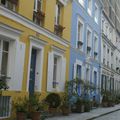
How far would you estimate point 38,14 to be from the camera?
1816 centimetres

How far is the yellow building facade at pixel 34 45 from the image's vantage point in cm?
1524

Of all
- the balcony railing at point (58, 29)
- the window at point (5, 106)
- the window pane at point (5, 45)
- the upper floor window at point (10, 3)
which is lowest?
the window at point (5, 106)

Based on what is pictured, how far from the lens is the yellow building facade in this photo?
15242mm

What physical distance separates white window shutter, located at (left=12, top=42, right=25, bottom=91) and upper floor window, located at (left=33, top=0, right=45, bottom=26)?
7.29 ft

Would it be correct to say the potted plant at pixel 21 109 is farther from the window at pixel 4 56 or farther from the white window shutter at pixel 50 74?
the white window shutter at pixel 50 74

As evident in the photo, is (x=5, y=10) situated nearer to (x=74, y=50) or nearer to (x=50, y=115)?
(x=50, y=115)

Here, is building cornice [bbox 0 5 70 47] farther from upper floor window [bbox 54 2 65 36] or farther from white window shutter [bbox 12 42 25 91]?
white window shutter [bbox 12 42 25 91]

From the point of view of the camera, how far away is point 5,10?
14.4 meters

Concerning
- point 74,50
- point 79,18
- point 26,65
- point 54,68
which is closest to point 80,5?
point 79,18

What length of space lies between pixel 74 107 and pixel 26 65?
7039mm

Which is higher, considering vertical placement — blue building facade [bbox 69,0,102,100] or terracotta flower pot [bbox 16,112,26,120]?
blue building facade [bbox 69,0,102,100]

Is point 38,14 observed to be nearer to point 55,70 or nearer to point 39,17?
point 39,17

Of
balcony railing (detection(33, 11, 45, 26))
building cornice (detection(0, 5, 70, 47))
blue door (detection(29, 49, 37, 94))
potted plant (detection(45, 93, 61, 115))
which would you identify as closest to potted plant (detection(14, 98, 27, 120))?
blue door (detection(29, 49, 37, 94))

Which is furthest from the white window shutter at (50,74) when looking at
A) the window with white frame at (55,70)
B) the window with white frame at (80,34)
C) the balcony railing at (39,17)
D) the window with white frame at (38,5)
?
the window with white frame at (80,34)
